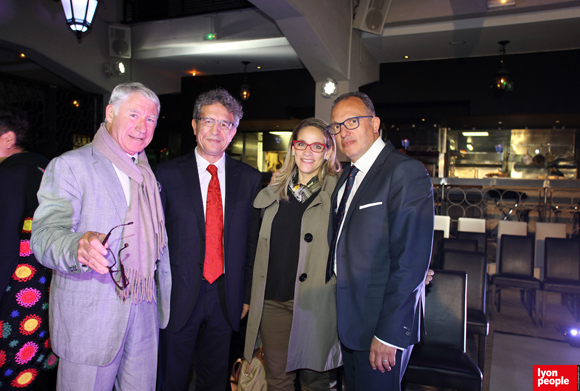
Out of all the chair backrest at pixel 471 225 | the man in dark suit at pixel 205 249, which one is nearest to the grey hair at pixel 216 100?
the man in dark suit at pixel 205 249

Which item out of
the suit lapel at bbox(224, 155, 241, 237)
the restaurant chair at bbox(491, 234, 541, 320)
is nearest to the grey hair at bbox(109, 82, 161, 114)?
the suit lapel at bbox(224, 155, 241, 237)

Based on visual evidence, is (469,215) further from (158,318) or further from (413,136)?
(158,318)

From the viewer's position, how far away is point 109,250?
1331 mm

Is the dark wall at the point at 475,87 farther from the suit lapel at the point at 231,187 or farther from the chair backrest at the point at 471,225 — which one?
the suit lapel at the point at 231,187

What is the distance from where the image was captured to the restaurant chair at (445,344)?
2004 millimetres

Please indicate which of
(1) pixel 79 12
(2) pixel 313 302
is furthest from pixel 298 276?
(1) pixel 79 12

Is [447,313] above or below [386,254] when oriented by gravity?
below

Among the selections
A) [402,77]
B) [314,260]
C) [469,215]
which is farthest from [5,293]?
[402,77]

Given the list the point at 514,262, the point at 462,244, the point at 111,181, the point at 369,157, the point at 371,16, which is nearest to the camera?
the point at 111,181

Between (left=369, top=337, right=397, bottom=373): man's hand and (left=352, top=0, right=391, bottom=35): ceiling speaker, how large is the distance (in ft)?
20.5

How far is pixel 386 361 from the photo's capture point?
4.87ft

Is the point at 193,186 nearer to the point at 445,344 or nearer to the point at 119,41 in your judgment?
the point at 445,344

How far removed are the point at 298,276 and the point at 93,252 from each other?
103 centimetres

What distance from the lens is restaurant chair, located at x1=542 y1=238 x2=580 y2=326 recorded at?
3.90 meters
